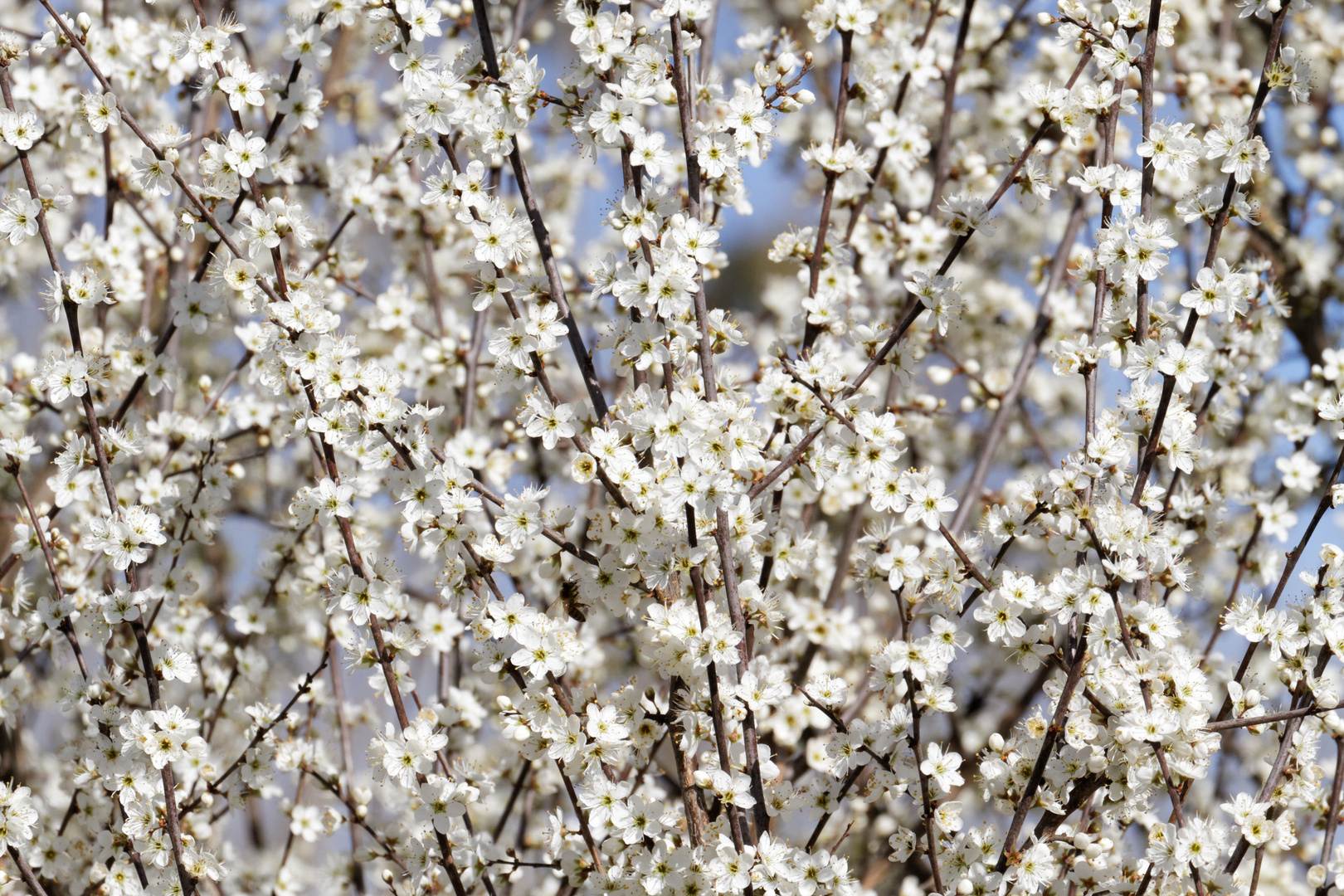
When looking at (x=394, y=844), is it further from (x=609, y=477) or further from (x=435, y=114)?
(x=435, y=114)

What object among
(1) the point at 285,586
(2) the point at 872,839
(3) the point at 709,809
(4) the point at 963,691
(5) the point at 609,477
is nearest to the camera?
(5) the point at 609,477

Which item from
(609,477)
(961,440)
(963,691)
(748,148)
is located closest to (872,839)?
(963,691)

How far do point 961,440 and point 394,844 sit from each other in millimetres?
3598

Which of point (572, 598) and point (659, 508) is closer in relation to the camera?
point (659, 508)

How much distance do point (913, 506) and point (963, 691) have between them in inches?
144

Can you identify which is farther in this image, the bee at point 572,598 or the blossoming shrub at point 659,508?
the bee at point 572,598

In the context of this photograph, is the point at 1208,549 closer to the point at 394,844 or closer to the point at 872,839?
the point at 872,839

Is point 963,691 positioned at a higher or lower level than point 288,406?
higher

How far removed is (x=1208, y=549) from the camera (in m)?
5.56

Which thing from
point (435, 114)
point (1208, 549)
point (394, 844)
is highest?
point (1208, 549)

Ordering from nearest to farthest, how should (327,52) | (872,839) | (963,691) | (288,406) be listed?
(327,52)
(288,406)
(872,839)
(963,691)

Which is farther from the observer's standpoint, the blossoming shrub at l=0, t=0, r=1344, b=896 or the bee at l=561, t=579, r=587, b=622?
the bee at l=561, t=579, r=587, b=622

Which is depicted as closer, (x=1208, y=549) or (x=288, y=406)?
(x=288, y=406)

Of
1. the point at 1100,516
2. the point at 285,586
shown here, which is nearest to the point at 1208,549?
the point at 1100,516
